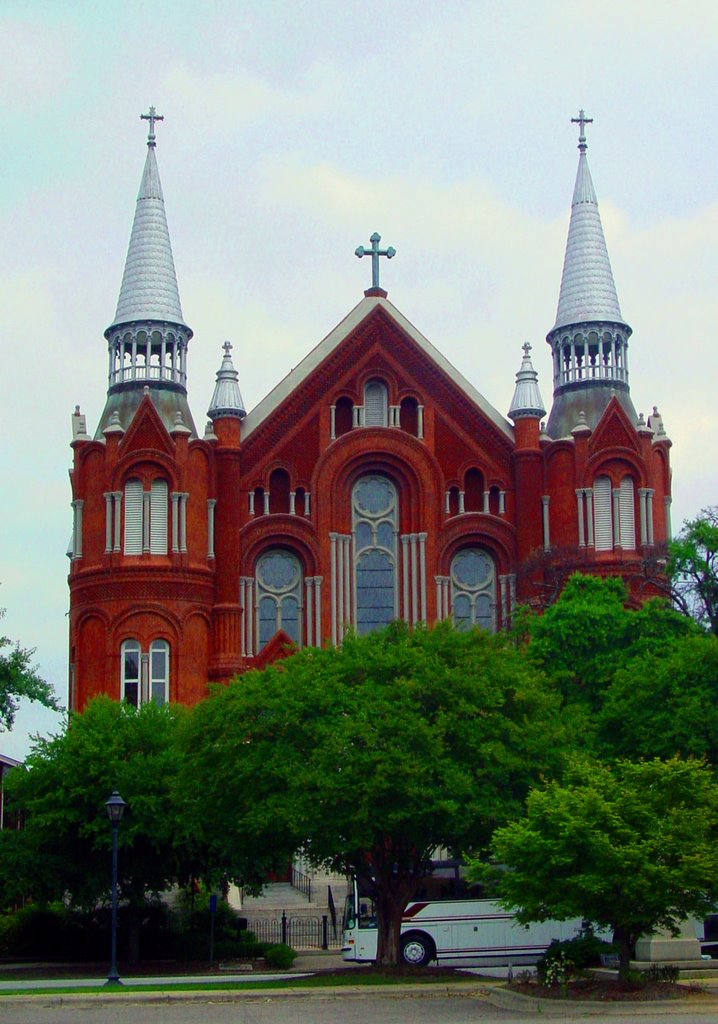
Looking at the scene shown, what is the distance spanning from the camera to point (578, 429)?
64.4m

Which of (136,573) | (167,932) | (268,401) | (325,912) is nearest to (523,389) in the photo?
(268,401)

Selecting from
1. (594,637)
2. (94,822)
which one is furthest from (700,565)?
(94,822)

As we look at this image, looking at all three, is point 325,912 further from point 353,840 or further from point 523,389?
point 523,389

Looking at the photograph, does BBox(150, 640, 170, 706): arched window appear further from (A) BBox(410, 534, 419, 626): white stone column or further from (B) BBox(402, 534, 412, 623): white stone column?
(A) BBox(410, 534, 419, 626): white stone column

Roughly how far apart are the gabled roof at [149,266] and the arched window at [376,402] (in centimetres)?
765

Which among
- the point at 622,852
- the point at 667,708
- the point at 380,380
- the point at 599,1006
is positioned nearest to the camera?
the point at 599,1006

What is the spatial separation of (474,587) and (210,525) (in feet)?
34.2

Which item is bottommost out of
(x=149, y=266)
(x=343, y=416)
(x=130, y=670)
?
(x=130, y=670)

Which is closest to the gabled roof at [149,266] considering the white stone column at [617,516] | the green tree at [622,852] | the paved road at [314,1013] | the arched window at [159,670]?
the arched window at [159,670]

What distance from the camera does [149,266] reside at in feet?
219

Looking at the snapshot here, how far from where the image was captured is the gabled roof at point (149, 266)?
6562cm

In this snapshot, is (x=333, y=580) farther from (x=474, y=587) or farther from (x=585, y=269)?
(x=585, y=269)

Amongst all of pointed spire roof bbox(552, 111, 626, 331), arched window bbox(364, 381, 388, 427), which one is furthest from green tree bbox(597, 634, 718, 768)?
pointed spire roof bbox(552, 111, 626, 331)

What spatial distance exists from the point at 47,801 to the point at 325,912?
469 inches
